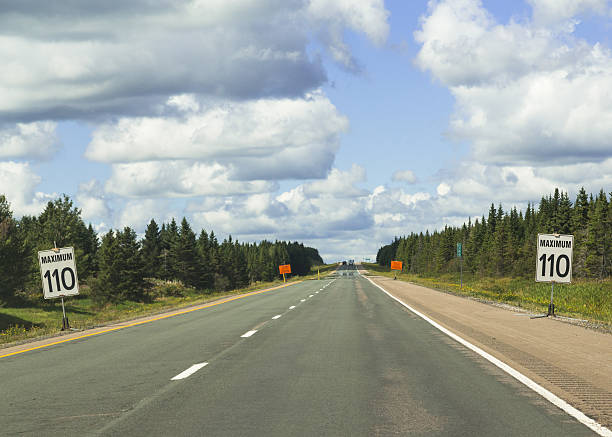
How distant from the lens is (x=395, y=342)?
13750mm

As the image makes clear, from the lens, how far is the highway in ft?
20.1

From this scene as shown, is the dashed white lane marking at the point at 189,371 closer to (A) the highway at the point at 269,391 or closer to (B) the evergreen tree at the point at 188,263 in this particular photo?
(A) the highway at the point at 269,391

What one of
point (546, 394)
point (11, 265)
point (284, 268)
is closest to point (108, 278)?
point (11, 265)

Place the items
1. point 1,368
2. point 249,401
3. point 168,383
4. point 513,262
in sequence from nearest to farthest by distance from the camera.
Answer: point 249,401
point 168,383
point 1,368
point 513,262

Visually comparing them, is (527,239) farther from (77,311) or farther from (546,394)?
(546,394)

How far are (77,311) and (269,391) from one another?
49124 millimetres

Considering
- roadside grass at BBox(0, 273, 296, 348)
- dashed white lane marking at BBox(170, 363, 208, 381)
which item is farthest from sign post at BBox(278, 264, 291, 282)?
dashed white lane marking at BBox(170, 363, 208, 381)

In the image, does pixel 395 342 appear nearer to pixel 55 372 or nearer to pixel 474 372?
pixel 474 372

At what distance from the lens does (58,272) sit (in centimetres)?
1906

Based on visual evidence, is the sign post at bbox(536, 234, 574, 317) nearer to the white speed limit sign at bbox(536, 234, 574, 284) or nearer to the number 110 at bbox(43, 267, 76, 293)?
the white speed limit sign at bbox(536, 234, 574, 284)

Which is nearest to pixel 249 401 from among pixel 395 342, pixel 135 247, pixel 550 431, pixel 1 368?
pixel 550 431

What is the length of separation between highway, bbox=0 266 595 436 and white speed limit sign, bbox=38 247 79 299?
17.2ft

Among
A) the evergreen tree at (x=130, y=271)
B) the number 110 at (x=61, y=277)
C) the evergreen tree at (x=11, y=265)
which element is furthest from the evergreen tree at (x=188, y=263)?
the number 110 at (x=61, y=277)

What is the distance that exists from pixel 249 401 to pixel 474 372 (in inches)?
150
